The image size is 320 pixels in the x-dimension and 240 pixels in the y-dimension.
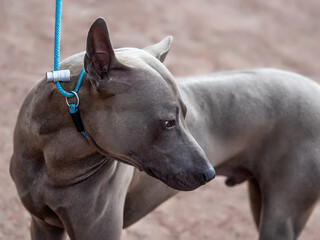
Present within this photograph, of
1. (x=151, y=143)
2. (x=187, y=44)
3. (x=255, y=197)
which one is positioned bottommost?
(x=187, y=44)

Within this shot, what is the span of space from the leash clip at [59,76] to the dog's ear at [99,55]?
0.39 feet

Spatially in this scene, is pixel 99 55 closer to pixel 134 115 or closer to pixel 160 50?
pixel 134 115

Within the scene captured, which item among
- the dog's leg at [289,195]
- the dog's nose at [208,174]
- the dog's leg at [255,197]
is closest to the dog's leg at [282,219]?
the dog's leg at [289,195]

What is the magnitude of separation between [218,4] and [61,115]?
5048 millimetres

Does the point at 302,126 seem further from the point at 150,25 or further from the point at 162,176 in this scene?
the point at 150,25

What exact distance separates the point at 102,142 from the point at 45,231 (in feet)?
2.66

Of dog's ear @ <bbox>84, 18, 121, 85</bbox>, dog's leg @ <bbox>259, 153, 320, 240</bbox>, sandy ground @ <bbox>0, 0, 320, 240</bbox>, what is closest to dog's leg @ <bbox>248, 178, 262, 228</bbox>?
dog's leg @ <bbox>259, 153, 320, 240</bbox>

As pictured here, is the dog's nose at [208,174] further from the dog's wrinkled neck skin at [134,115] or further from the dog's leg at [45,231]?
the dog's leg at [45,231]

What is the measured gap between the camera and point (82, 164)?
2.61 m

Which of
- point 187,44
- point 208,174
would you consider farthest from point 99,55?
point 187,44

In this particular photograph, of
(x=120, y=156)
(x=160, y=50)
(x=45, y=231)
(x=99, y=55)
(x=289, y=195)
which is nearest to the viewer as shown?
(x=99, y=55)

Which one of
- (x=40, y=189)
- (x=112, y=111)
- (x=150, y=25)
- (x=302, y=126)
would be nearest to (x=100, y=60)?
(x=112, y=111)

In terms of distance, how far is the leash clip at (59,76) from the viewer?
2.41 meters

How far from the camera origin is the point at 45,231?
9.92ft
